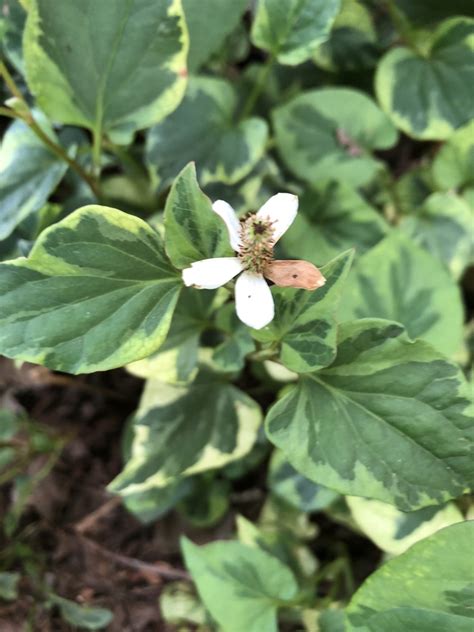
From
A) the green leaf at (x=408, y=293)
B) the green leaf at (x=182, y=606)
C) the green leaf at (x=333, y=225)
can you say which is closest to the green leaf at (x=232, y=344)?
the green leaf at (x=408, y=293)

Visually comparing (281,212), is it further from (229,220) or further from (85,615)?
(85,615)

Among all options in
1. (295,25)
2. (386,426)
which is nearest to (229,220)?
(386,426)

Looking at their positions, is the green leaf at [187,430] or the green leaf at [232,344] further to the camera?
the green leaf at [187,430]

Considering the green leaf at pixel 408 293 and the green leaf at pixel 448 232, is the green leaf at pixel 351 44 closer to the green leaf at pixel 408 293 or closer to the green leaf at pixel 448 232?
the green leaf at pixel 448 232

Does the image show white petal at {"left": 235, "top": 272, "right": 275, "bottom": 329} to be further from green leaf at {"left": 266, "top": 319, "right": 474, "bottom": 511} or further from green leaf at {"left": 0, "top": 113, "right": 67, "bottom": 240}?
green leaf at {"left": 0, "top": 113, "right": 67, "bottom": 240}

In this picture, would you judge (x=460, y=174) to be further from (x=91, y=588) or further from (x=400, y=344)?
(x=91, y=588)

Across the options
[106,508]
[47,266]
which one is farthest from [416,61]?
[106,508]
